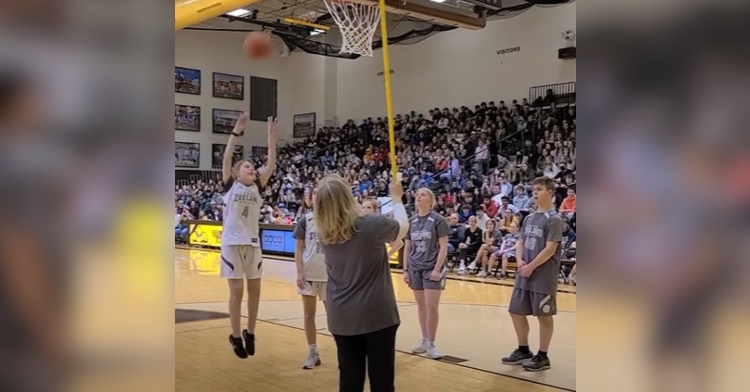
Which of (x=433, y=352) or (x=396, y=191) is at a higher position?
(x=396, y=191)

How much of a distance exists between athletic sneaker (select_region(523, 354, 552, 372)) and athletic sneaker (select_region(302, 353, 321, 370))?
172 centimetres

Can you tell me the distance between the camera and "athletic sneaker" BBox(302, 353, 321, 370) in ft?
17.7

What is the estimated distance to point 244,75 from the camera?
27.3 m

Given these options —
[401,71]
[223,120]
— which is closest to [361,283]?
[401,71]

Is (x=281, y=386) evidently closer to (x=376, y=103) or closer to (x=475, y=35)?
(x=475, y=35)

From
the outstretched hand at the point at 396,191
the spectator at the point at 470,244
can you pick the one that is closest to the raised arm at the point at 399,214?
the outstretched hand at the point at 396,191

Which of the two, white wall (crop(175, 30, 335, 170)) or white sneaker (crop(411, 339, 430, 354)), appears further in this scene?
white wall (crop(175, 30, 335, 170))

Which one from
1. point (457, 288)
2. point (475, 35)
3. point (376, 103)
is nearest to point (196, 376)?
point (457, 288)

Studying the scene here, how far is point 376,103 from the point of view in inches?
995

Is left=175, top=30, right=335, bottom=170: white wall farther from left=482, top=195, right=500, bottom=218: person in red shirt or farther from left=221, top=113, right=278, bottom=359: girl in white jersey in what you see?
left=221, top=113, right=278, bottom=359: girl in white jersey

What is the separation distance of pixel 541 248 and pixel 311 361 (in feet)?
6.92

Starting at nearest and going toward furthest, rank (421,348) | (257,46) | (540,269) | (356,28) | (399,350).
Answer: (540,269) < (421,348) < (399,350) < (257,46) < (356,28)

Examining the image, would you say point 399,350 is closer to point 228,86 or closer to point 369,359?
point 369,359

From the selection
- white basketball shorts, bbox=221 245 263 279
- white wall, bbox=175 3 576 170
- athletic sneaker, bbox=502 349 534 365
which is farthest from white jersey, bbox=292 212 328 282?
white wall, bbox=175 3 576 170
